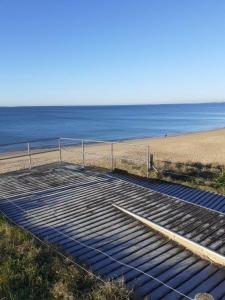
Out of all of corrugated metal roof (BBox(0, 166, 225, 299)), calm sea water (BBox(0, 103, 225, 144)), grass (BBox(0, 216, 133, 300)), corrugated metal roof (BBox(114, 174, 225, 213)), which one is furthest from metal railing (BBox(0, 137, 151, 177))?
calm sea water (BBox(0, 103, 225, 144))

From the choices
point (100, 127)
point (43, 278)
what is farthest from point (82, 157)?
point (100, 127)

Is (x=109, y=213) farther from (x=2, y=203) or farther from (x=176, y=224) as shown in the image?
(x=2, y=203)

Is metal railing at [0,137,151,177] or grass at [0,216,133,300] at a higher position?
grass at [0,216,133,300]

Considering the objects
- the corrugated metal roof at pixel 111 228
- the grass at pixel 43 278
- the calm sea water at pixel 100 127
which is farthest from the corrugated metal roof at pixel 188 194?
the calm sea water at pixel 100 127

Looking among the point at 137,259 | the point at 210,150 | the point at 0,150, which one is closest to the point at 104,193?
the point at 137,259

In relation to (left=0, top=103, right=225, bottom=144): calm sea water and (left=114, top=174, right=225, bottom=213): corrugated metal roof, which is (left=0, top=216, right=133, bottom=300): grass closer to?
(left=114, top=174, right=225, bottom=213): corrugated metal roof

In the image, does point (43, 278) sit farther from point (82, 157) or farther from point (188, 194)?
point (82, 157)

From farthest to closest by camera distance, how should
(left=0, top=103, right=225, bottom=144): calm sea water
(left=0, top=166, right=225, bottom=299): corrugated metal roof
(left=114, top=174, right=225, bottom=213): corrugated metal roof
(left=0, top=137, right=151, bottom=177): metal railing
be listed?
1. (left=0, top=103, right=225, bottom=144): calm sea water
2. (left=0, top=137, right=151, bottom=177): metal railing
3. (left=114, top=174, right=225, bottom=213): corrugated metal roof
4. (left=0, top=166, right=225, bottom=299): corrugated metal roof

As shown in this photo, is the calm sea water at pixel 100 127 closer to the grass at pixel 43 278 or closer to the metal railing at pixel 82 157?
the metal railing at pixel 82 157
